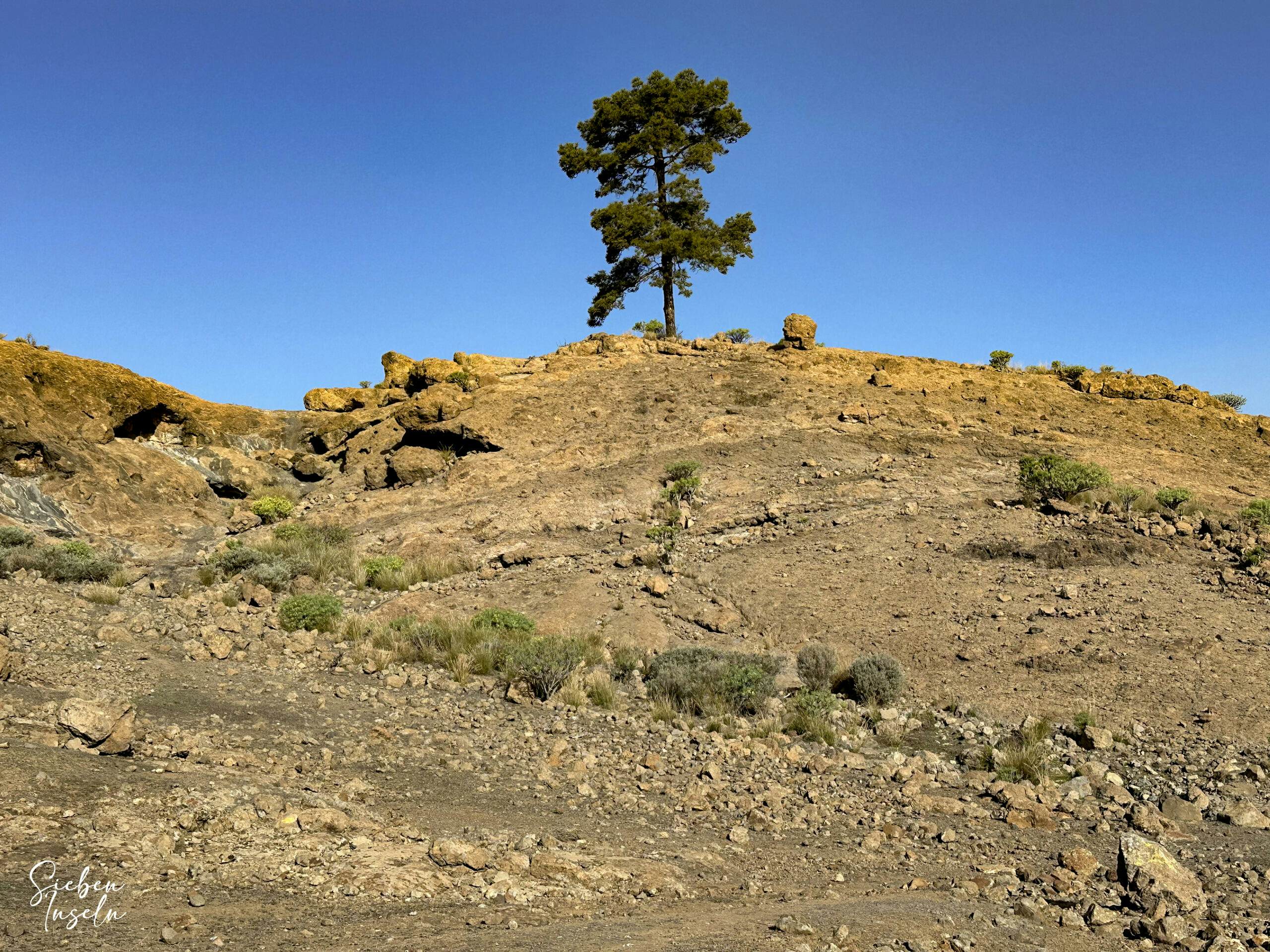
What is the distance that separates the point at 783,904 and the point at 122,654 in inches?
333

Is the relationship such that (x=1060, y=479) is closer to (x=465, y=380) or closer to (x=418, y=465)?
(x=418, y=465)

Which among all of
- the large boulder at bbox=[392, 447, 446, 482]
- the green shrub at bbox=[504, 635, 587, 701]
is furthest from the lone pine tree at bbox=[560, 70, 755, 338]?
the green shrub at bbox=[504, 635, 587, 701]

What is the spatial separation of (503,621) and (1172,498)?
526 inches

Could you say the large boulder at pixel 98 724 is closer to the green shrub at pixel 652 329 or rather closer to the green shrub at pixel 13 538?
the green shrub at pixel 13 538

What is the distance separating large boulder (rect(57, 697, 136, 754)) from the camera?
6457 millimetres

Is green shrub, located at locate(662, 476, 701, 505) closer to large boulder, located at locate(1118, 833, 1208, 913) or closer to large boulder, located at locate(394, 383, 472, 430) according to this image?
large boulder, located at locate(394, 383, 472, 430)

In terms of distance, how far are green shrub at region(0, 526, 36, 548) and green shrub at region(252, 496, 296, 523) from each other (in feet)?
18.0

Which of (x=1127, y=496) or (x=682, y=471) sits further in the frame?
(x=682, y=471)

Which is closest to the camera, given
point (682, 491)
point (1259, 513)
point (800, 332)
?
point (1259, 513)

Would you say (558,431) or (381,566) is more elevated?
(558,431)

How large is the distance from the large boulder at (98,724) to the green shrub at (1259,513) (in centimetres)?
1734

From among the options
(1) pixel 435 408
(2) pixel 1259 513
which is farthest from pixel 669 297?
(2) pixel 1259 513

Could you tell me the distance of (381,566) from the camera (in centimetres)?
1631

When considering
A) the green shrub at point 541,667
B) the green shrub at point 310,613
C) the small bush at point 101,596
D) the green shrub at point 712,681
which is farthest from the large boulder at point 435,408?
the green shrub at point 712,681
